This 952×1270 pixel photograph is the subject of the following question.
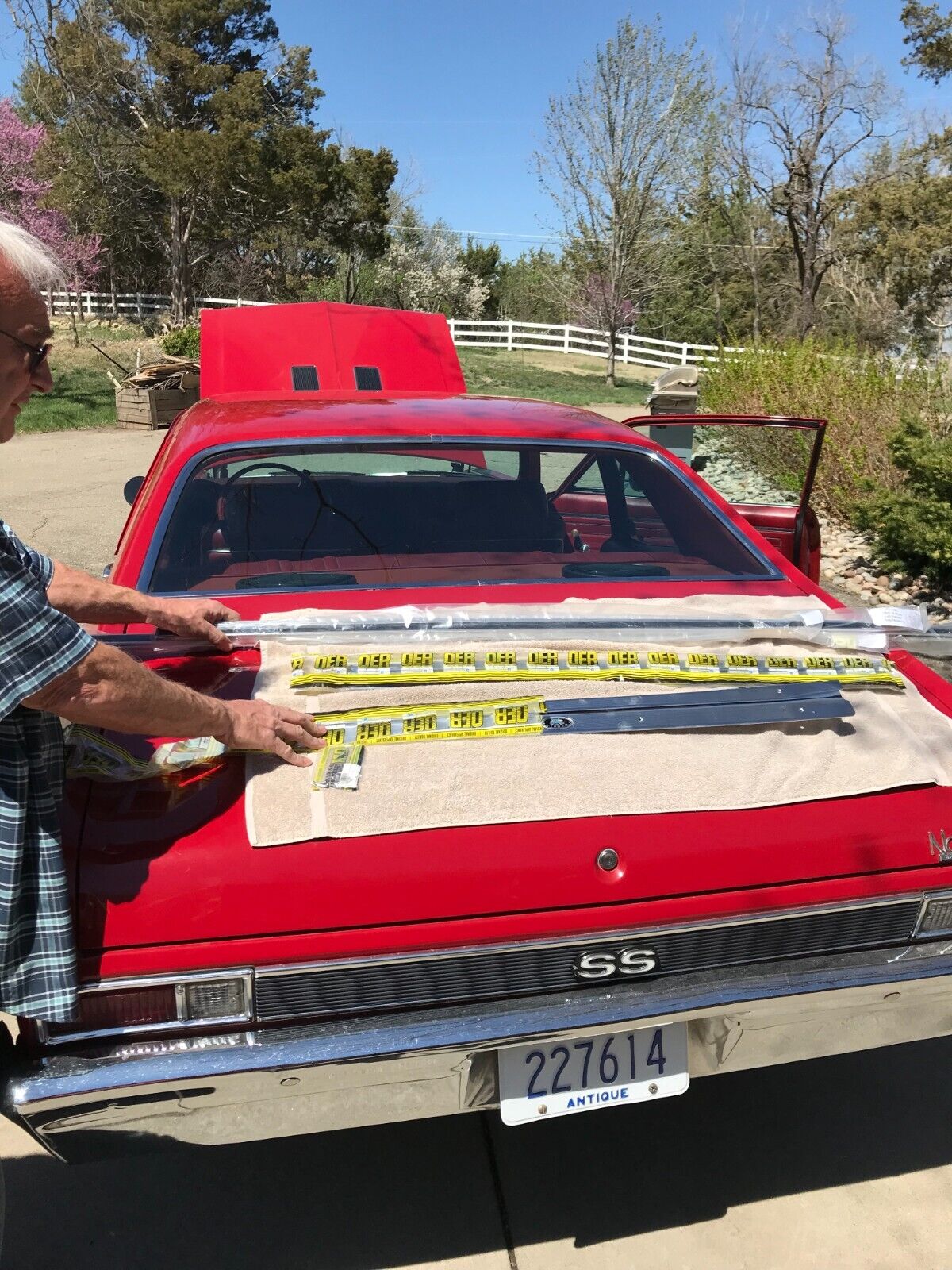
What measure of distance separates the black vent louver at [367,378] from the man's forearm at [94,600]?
4.61 metres

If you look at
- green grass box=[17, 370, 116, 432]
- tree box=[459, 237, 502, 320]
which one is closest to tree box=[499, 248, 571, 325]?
tree box=[459, 237, 502, 320]

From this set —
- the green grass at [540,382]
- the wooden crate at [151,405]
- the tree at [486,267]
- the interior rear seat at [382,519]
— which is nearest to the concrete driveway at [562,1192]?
the interior rear seat at [382,519]

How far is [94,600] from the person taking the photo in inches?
90.9

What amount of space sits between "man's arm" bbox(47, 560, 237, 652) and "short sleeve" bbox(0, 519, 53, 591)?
40 mm

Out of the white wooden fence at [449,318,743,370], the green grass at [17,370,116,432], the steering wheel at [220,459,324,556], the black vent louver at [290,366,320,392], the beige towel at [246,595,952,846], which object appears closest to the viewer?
the beige towel at [246,595,952,846]

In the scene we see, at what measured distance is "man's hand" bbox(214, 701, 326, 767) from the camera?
1.89 metres

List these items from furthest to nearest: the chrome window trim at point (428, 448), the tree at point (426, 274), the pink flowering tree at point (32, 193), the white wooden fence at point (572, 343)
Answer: the tree at point (426, 274) < the white wooden fence at point (572, 343) < the pink flowering tree at point (32, 193) < the chrome window trim at point (428, 448)

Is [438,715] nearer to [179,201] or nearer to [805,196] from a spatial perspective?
[805,196]

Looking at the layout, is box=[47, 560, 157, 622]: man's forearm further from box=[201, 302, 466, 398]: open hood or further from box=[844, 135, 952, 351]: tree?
box=[844, 135, 952, 351]: tree

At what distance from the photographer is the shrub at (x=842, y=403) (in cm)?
848

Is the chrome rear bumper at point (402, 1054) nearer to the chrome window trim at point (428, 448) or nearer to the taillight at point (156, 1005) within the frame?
the taillight at point (156, 1005)

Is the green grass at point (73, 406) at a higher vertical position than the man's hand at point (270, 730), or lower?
lower

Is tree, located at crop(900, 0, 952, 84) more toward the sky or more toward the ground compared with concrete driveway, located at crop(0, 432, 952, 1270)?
more toward the sky

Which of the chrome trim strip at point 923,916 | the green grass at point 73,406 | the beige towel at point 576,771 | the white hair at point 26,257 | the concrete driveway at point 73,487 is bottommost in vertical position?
the green grass at point 73,406
